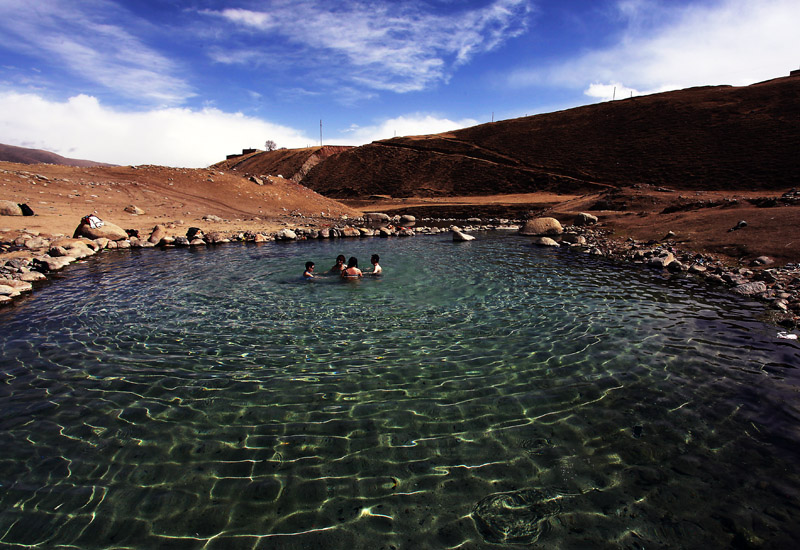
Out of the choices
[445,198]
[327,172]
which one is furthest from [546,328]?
[327,172]

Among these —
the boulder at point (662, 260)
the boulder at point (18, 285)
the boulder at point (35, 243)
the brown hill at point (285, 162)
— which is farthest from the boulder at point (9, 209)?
the brown hill at point (285, 162)

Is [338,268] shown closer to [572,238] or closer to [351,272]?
[351,272]

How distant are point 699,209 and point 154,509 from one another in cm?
2638

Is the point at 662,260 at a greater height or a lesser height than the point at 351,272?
greater

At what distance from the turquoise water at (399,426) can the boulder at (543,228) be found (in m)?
15.5

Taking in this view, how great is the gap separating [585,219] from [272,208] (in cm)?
2701

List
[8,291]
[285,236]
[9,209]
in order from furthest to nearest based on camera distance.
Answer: [285,236], [9,209], [8,291]

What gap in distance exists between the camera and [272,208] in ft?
117

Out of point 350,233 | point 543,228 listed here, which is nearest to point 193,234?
point 350,233

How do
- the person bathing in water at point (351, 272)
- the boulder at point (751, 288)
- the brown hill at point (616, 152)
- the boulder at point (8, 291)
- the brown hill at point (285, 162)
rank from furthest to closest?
the brown hill at point (285, 162) → the brown hill at point (616, 152) → the person bathing in water at point (351, 272) → the boulder at point (8, 291) → the boulder at point (751, 288)

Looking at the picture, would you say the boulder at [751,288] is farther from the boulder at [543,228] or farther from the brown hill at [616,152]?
the brown hill at [616,152]

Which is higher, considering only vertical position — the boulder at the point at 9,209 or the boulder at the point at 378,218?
the boulder at the point at 9,209

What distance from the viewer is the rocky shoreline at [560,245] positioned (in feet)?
32.8

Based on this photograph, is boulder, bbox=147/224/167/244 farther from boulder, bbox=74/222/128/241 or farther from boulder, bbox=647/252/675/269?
boulder, bbox=647/252/675/269
